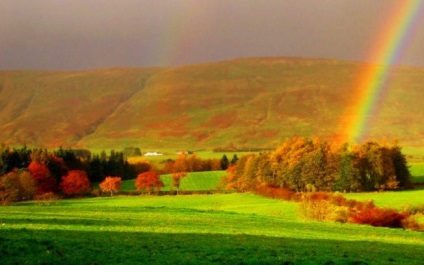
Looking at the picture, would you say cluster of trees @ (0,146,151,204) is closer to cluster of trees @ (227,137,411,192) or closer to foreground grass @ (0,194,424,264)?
cluster of trees @ (227,137,411,192)

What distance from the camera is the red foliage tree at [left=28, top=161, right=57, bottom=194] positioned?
119 m

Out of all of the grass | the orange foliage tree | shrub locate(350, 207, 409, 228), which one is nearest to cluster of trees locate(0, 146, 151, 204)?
the orange foliage tree

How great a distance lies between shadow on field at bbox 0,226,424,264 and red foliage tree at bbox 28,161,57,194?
9312cm

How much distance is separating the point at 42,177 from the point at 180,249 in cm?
10090

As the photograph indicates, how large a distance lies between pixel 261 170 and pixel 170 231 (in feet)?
316

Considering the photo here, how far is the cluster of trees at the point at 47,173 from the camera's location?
348ft

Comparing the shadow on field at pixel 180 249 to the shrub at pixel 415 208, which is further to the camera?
the shrub at pixel 415 208

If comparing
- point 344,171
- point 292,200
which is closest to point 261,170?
point 344,171

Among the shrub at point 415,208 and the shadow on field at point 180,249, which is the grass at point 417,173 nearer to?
the shrub at point 415,208

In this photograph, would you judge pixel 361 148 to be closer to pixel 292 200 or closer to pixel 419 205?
pixel 292 200

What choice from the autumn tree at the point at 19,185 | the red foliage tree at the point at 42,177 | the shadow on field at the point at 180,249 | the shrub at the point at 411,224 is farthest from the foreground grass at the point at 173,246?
the red foliage tree at the point at 42,177

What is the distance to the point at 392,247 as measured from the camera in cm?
3170

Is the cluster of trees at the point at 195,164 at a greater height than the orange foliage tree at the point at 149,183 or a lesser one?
greater

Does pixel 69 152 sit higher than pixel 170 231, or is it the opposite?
pixel 69 152
